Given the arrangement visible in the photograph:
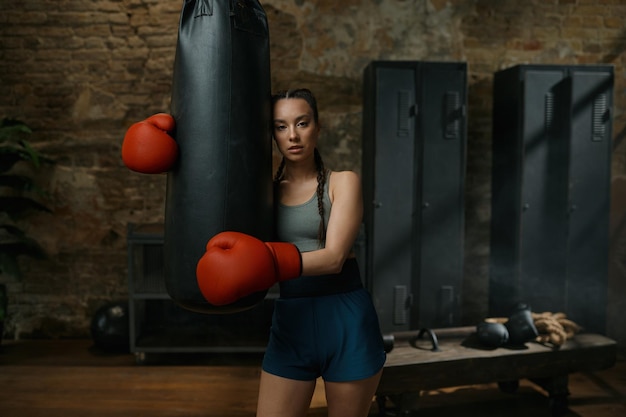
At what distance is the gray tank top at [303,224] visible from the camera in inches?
60.8

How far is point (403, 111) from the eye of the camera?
385 cm

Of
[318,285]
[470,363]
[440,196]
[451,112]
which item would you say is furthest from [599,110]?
[318,285]

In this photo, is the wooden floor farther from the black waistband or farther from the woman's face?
the woman's face

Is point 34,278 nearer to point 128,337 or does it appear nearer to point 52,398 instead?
point 128,337

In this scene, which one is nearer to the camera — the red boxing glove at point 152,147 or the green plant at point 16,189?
the red boxing glove at point 152,147

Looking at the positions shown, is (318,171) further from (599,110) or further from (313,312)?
(599,110)

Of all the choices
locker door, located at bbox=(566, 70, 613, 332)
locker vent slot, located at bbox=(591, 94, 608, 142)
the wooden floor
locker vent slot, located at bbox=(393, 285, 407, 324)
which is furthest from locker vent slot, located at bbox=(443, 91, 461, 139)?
the wooden floor

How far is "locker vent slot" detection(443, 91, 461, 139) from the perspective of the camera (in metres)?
3.88

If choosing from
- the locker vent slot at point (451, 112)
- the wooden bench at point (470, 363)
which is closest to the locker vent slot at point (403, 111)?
the locker vent slot at point (451, 112)

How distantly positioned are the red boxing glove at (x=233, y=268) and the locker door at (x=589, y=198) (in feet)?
10.5

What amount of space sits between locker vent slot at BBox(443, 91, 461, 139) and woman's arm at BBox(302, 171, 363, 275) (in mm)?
2499

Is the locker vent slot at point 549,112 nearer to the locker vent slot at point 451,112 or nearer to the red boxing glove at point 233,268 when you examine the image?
the locker vent slot at point 451,112

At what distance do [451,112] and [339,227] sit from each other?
267 cm

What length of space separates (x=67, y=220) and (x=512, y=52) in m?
3.49
